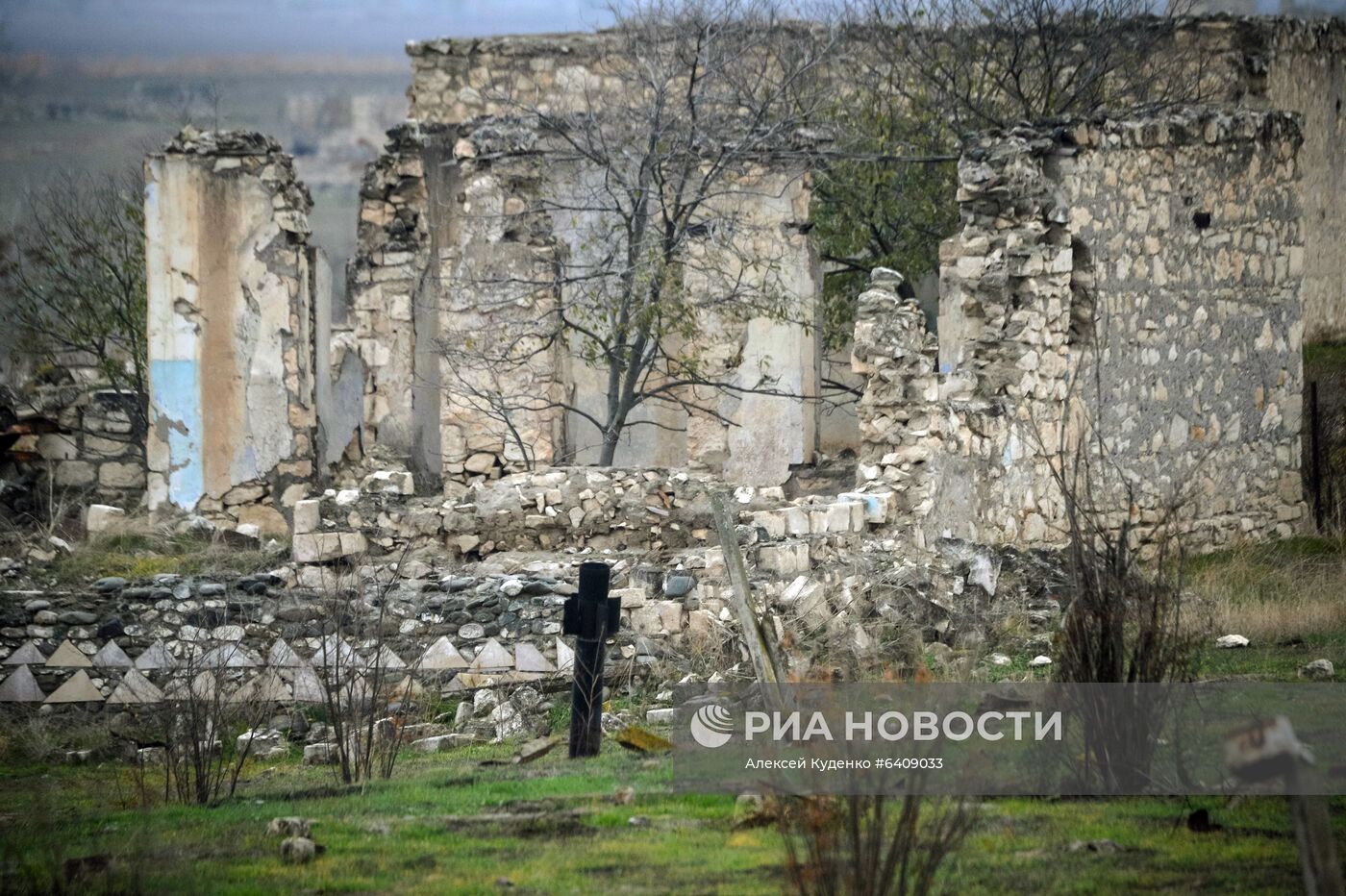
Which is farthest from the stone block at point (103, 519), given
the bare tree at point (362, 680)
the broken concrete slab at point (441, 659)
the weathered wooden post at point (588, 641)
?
the weathered wooden post at point (588, 641)

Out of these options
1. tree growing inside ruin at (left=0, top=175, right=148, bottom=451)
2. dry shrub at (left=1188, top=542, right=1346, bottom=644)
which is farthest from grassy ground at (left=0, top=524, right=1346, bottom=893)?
tree growing inside ruin at (left=0, top=175, right=148, bottom=451)

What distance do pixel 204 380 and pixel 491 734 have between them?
7713mm

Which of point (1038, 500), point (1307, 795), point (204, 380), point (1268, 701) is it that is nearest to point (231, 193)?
point (204, 380)

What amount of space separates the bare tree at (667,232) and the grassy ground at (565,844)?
8.41m

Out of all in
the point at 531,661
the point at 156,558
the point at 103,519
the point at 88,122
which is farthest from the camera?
the point at 88,122

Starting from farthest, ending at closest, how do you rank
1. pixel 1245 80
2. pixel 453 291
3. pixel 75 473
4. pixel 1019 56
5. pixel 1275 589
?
pixel 1245 80, pixel 1019 56, pixel 453 291, pixel 75 473, pixel 1275 589

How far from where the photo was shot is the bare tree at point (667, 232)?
14.5 m

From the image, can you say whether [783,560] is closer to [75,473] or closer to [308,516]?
[308,516]

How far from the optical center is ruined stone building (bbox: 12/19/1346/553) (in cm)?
1147

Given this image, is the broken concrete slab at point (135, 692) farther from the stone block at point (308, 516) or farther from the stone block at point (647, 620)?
the stone block at point (647, 620)

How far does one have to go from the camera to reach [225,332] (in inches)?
570

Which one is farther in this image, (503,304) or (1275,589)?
(503,304)

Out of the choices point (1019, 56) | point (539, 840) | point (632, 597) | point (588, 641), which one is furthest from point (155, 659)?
point (1019, 56)

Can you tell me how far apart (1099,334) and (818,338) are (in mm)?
4946
